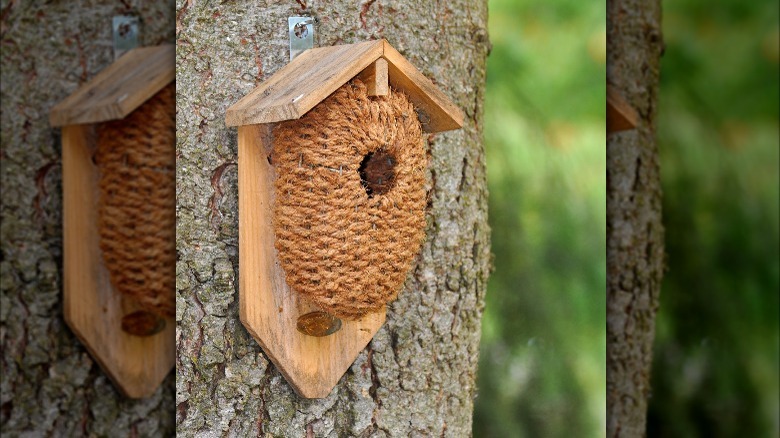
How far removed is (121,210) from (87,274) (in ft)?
0.45

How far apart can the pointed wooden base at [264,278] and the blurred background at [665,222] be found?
1.32 ft

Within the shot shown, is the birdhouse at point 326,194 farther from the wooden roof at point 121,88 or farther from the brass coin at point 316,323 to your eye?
the wooden roof at point 121,88

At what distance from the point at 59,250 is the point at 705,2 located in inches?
48.4

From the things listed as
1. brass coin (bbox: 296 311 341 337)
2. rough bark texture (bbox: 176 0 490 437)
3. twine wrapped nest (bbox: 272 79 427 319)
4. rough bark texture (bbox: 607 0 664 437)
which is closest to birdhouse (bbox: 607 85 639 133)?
rough bark texture (bbox: 607 0 664 437)

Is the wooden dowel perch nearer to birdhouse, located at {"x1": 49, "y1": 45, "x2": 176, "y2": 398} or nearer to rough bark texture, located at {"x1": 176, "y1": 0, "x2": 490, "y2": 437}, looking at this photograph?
rough bark texture, located at {"x1": 176, "y1": 0, "x2": 490, "y2": 437}

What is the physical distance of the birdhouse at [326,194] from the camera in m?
0.90

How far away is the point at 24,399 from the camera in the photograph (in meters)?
1.43

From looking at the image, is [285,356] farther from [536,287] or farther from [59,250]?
[59,250]

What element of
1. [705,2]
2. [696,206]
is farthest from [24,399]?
[705,2]

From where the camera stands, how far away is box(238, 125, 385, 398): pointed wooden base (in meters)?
0.95

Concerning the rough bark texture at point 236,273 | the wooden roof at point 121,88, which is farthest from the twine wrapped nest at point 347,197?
the wooden roof at point 121,88

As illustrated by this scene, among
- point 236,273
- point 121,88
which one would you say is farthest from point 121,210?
point 236,273

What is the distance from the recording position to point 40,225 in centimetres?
142

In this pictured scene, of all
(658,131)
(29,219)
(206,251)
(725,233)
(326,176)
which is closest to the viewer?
(326,176)
